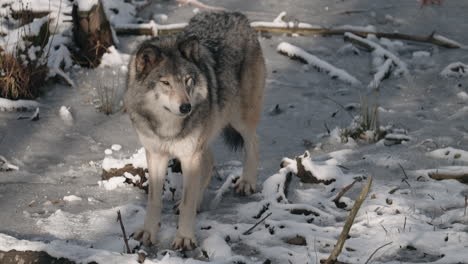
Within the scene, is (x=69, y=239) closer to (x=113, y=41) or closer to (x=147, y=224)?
(x=147, y=224)

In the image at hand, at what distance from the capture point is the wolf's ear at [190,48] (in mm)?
4348

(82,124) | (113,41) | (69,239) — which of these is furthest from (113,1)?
(69,239)

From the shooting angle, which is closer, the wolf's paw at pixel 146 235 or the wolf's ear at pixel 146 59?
the wolf's ear at pixel 146 59

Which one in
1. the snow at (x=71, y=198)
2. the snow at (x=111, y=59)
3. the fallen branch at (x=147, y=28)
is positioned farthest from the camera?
the fallen branch at (x=147, y=28)

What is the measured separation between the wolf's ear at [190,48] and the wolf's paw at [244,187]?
1338mm

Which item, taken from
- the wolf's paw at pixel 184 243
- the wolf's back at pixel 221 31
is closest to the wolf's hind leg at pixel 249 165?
the wolf's back at pixel 221 31

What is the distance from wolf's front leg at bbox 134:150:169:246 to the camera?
4523 mm

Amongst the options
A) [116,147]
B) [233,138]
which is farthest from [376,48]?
[116,147]

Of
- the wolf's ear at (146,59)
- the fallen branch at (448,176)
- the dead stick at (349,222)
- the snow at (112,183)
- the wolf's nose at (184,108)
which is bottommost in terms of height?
the snow at (112,183)

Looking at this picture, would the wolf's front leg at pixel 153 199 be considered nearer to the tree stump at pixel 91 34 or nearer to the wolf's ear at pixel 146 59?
the wolf's ear at pixel 146 59

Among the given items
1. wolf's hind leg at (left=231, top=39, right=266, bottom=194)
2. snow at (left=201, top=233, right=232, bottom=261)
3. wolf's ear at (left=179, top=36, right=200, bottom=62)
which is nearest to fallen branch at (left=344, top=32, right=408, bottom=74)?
wolf's hind leg at (left=231, top=39, right=266, bottom=194)

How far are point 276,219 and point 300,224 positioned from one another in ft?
0.78

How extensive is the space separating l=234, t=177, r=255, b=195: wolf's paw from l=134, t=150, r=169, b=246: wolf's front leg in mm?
940

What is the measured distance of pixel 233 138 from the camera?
5.76m
